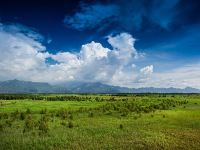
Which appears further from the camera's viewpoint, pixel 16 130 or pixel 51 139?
pixel 16 130

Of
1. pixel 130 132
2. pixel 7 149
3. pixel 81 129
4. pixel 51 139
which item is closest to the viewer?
pixel 7 149

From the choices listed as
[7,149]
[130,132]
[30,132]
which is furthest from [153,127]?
[7,149]

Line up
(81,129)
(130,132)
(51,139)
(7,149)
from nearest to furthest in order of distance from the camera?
1. (7,149)
2. (51,139)
3. (130,132)
4. (81,129)

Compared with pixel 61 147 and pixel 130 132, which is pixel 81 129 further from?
pixel 61 147

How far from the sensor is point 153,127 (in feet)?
103

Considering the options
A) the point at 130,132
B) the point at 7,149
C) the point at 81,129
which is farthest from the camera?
the point at 81,129

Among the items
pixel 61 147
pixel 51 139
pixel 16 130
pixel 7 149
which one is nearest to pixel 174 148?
pixel 61 147

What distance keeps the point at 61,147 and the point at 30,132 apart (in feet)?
23.7

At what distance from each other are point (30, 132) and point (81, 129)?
5395 millimetres

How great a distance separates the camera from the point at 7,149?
70.1ft

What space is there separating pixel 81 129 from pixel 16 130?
6988 millimetres

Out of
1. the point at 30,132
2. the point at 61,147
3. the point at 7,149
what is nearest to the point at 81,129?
the point at 30,132

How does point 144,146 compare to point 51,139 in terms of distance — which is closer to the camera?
point 144,146

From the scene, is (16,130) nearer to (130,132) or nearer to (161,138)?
(130,132)
